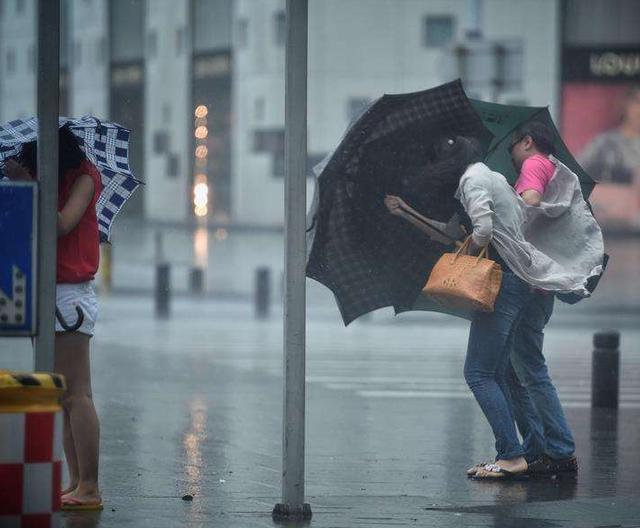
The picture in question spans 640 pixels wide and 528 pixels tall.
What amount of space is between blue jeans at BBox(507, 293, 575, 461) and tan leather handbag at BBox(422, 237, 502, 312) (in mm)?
592

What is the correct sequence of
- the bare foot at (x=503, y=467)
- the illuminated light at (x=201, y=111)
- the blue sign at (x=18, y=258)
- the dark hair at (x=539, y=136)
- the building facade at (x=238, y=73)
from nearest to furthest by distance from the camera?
the blue sign at (x=18, y=258), the bare foot at (x=503, y=467), the dark hair at (x=539, y=136), the building facade at (x=238, y=73), the illuminated light at (x=201, y=111)


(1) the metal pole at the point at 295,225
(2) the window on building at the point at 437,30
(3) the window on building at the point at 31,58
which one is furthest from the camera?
(3) the window on building at the point at 31,58

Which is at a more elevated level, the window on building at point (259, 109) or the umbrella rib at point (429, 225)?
the window on building at point (259, 109)

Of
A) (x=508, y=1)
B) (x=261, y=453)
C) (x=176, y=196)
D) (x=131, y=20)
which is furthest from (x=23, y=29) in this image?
(x=261, y=453)

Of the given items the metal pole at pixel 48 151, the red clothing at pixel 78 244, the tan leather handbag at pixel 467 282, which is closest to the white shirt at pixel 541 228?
the tan leather handbag at pixel 467 282

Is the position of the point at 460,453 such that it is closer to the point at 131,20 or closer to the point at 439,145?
the point at 439,145

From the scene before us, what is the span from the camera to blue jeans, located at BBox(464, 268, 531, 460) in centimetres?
848

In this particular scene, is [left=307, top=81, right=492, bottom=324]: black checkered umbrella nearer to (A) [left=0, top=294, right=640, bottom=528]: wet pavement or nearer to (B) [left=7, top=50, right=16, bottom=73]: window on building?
(A) [left=0, top=294, right=640, bottom=528]: wet pavement

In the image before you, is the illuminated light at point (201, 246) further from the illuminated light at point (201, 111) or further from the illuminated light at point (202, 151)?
the illuminated light at point (201, 111)

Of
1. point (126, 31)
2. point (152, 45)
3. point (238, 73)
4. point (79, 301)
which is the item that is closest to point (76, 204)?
point (79, 301)

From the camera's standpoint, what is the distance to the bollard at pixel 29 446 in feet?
17.4

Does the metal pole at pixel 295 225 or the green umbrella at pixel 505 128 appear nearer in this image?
the metal pole at pixel 295 225

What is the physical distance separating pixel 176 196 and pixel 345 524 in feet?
138

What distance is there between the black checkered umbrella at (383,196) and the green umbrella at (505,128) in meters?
0.25
